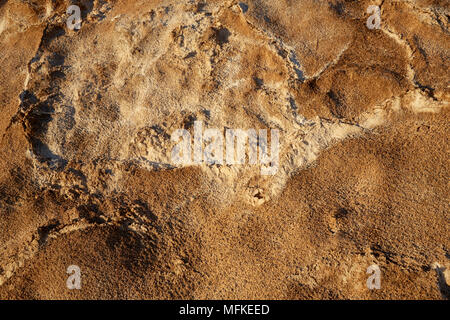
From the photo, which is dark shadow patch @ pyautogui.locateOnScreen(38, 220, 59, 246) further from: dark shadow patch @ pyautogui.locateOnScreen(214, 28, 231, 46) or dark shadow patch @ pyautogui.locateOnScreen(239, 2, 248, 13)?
dark shadow patch @ pyautogui.locateOnScreen(239, 2, 248, 13)

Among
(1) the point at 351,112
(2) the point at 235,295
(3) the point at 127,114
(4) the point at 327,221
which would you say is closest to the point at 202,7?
(3) the point at 127,114

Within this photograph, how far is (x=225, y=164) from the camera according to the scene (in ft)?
15.2

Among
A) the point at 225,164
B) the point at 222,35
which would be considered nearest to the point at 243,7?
the point at 222,35

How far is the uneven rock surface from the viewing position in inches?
159

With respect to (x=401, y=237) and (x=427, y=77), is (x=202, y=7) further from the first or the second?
(x=401, y=237)

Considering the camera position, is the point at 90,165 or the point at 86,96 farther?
the point at 86,96

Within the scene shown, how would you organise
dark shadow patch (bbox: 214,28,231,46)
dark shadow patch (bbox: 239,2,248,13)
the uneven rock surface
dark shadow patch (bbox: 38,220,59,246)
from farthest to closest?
dark shadow patch (bbox: 239,2,248,13) → dark shadow patch (bbox: 214,28,231,46) → dark shadow patch (bbox: 38,220,59,246) → the uneven rock surface

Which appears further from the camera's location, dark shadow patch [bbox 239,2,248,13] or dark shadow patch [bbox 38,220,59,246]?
dark shadow patch [bbox 239,2,248,13]

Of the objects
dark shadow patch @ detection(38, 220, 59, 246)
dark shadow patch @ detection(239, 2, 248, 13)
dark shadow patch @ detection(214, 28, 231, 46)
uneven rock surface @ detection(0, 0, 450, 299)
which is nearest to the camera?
uneven rock surface @ detection(0, 0, 450, 299)

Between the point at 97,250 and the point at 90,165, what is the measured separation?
1.25 meters

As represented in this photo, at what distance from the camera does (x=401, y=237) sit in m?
3.96

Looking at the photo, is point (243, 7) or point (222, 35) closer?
point (222, 35)

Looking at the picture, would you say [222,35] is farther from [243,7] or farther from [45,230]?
[45,230]

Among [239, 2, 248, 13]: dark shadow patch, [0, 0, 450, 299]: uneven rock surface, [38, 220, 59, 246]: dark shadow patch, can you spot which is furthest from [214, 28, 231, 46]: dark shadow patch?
[38, 220, 59, 246]: dark shadow patch
